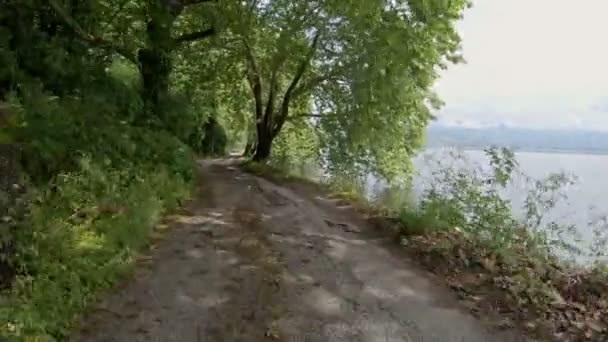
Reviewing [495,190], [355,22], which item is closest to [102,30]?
[355,22]

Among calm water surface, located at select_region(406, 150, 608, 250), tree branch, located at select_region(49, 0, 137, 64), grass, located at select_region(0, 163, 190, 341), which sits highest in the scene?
tree branch, located at select_region(49, 0, 137, 64)

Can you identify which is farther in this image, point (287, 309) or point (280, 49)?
point (280, 49)

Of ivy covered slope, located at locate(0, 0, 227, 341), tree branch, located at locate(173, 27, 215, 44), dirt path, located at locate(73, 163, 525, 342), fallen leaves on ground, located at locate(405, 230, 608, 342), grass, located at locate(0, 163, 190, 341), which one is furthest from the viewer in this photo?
tree branch, located at locate(173, 27, 215, 44)

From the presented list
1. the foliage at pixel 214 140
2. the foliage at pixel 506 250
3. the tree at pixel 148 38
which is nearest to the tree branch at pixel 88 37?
the tree at pixel 148 38

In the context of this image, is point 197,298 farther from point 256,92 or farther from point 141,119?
point 256,92

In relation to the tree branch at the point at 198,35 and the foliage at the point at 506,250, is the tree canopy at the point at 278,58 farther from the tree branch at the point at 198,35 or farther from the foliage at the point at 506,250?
the foliage at the point at 506,250

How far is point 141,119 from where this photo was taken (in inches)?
516

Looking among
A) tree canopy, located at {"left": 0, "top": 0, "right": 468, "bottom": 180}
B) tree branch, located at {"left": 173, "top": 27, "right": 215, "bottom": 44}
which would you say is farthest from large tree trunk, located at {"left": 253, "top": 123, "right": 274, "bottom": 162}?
tree branch, located at {"left": 173, "top": 27, "right": 215, "bottom": 44}

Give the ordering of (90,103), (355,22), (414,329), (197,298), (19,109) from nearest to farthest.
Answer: (414,329) → (197,298) → (19,109) → (90,103) → (355,22)

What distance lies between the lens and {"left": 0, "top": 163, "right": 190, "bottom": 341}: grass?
4.88 m

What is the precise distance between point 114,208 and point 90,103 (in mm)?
3834

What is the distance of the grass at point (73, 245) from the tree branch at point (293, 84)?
8.33 metres

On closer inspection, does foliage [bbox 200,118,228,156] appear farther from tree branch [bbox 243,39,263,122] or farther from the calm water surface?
the calm water surface

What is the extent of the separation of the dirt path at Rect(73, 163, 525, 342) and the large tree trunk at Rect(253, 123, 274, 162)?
9.93 m
